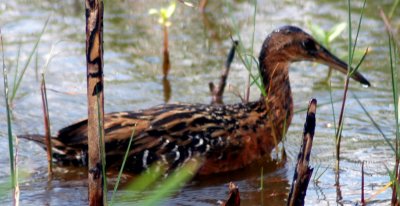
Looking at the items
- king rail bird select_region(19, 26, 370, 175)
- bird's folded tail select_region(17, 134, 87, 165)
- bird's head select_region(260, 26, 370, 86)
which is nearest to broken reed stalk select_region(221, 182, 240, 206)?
king rail bird select_region(19, 26, 370, 175)

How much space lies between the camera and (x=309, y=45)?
332 inches

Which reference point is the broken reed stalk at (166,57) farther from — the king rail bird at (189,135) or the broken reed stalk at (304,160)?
the broken reed stalk at (304,160)

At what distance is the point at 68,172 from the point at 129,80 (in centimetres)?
212

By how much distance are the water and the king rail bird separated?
0.50ft

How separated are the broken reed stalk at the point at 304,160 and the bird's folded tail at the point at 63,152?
2.35 metres

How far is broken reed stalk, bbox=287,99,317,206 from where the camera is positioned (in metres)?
5.52

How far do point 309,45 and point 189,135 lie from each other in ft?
4.63

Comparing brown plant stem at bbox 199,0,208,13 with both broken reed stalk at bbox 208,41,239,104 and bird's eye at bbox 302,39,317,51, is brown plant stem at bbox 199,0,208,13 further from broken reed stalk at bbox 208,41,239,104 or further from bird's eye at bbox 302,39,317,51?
bird's eye at bbox 302,39,317,51

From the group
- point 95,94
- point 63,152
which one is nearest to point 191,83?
point 63,152

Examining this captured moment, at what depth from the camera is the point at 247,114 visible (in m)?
8.03

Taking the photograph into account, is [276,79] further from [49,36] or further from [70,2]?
[70,2]

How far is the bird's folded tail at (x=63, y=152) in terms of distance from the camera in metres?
7.56

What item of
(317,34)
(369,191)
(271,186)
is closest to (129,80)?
(317,34)

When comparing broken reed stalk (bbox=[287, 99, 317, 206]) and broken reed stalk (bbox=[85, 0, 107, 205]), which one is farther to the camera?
broken reed stalk (bbox=[287, 99, 317, 206])
